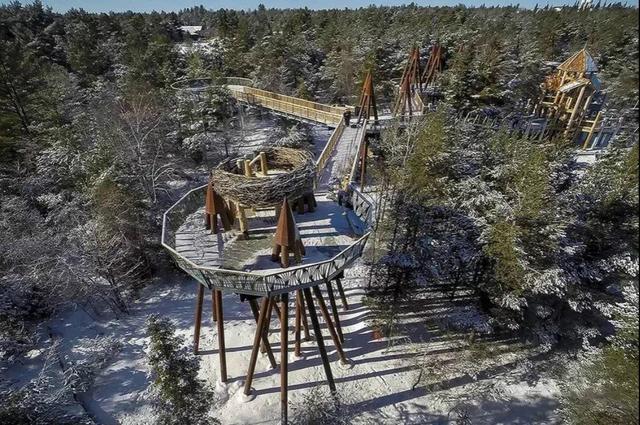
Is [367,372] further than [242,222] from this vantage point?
Yes

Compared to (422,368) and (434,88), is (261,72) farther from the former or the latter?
(422,368)

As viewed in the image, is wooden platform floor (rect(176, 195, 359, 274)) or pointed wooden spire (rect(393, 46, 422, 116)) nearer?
wooden platform floor (rect(176, 195, 359, 274))

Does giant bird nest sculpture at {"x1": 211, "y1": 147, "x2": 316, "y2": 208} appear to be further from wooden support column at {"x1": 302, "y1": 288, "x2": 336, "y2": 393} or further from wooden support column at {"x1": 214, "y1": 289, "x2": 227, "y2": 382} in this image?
wooden support column at {"x1": 214, "y1": 289, "x2": 227, "y2": 382}

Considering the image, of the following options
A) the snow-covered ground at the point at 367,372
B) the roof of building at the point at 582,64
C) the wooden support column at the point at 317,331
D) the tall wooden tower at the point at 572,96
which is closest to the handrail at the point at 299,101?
the snow-covered ground at the point at 367,372

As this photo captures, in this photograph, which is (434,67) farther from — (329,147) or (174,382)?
(174,382)

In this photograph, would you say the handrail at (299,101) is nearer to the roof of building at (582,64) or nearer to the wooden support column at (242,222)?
the wooden support column at (242,222)

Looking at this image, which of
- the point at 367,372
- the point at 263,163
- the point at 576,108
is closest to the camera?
the point at 263,163

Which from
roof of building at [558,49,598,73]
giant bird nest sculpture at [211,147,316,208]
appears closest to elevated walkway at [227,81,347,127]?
giant bird nest sculpture at [211,147,316,208]

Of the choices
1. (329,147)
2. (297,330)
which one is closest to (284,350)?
(297,330)
